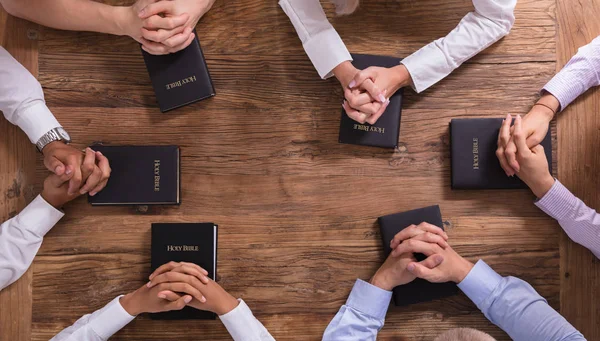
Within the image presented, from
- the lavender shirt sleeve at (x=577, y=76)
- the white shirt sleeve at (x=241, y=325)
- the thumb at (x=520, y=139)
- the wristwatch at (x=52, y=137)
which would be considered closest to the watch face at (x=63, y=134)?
the wristwatch at (x=52, y=137)

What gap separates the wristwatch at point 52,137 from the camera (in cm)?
142

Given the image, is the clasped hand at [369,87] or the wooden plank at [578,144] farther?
the wooden plank at [578,144]

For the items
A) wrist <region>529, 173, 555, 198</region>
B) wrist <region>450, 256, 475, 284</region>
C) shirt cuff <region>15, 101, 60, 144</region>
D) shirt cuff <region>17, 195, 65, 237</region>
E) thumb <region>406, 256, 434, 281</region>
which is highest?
shirt cuff <region>15, 101, 60, 144</region>

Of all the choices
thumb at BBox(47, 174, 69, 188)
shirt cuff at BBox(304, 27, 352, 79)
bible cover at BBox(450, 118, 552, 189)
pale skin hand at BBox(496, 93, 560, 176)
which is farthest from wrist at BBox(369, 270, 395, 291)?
thumb at BBox(47, 174, 69, 188)

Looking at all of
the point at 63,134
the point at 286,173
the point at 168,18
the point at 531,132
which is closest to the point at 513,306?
the point at 531,132

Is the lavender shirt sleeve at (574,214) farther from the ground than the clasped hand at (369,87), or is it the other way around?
the clasped hand at (369,87)

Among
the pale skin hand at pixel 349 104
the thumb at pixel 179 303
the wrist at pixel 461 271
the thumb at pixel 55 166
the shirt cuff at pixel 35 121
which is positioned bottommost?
the thumb at pixel 179 303

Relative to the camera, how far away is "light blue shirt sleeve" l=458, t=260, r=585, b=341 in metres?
1.33

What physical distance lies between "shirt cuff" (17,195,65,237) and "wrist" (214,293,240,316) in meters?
0.54

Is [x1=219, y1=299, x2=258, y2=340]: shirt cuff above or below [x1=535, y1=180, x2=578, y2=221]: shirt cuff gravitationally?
below

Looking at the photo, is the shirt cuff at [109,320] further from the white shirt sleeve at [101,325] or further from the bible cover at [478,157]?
the bible cover at [478,157]

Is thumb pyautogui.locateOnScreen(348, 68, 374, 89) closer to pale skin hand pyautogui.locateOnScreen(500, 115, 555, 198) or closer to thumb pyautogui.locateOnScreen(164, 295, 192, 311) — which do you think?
pale skin hand pyautogui.locateOnScreen(500, 115, 555, 198)

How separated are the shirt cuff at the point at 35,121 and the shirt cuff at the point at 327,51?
77cm

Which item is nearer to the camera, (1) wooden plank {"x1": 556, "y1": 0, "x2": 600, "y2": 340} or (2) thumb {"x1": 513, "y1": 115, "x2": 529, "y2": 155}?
(2) thumb {"x1": 513, "y1": 115, "x2": 529, "y2": 155}
